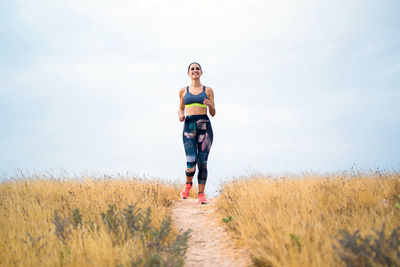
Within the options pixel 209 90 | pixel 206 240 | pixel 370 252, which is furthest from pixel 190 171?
pixel 370 252

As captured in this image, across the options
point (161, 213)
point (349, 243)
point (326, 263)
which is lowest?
point (326, 263)

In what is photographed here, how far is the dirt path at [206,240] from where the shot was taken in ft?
12.7

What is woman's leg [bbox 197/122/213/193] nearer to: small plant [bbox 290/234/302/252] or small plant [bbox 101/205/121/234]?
small plant [bbox 101/205/121/234]

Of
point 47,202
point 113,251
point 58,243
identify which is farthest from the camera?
point 47,202

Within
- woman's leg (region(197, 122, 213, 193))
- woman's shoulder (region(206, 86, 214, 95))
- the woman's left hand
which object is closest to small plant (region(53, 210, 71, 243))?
woman's leg (region(197, 122, 213, 193))

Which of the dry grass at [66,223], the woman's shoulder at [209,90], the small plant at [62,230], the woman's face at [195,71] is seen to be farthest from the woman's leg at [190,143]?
the small plant at [62,230]

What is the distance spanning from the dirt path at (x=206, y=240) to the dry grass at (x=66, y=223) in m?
0.40

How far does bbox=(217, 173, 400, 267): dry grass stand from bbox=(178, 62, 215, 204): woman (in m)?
0.94

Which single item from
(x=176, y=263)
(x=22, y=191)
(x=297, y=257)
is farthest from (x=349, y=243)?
(x=22, y=191)

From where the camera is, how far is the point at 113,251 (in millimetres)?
3359

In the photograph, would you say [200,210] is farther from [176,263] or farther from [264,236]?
[176,263]

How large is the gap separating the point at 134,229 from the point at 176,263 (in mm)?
1014

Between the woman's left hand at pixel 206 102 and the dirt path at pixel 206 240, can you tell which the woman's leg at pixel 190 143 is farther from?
the dirt path at pixel 206 240

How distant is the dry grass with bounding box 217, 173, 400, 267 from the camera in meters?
3.21
